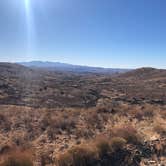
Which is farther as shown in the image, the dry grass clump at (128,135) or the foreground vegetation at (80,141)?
the dry grass clump at (128,135)

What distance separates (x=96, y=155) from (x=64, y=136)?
2.99 m

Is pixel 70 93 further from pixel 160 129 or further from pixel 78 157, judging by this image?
pixel 78 157

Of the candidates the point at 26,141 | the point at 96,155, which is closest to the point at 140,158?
the point at 96,155

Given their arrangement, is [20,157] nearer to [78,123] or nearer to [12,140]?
[12,140]

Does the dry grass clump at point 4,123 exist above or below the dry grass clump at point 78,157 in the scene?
below

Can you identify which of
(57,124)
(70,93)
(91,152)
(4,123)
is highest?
(91,152)

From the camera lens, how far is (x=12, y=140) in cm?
930

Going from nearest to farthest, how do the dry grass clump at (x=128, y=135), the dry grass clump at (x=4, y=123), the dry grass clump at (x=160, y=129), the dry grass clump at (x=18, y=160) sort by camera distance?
the dry grass clump at (x=18, y=160)
the dry grass clump at (x=128, y=135)
the dry grass clump at (x=160, y=129)
the dry grass clump at (x=4, y=123)

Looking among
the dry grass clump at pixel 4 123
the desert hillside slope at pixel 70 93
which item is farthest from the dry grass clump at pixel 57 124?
the desert hillside slope at pixel 70 93

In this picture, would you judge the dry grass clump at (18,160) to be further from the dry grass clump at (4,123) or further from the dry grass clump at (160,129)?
the dry grass clump at (160,129)

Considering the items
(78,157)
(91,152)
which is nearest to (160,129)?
(91,152)

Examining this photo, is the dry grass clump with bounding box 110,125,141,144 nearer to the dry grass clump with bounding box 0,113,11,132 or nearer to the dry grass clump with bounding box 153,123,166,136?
the dry grass clump with bounding box 153,123,166,136

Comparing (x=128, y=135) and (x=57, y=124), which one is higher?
(x=128, y=135)

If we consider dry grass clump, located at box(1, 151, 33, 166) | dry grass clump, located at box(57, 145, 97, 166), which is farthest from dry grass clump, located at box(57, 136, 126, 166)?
dry grass clump, located at box(1, 151, 33, 166)
